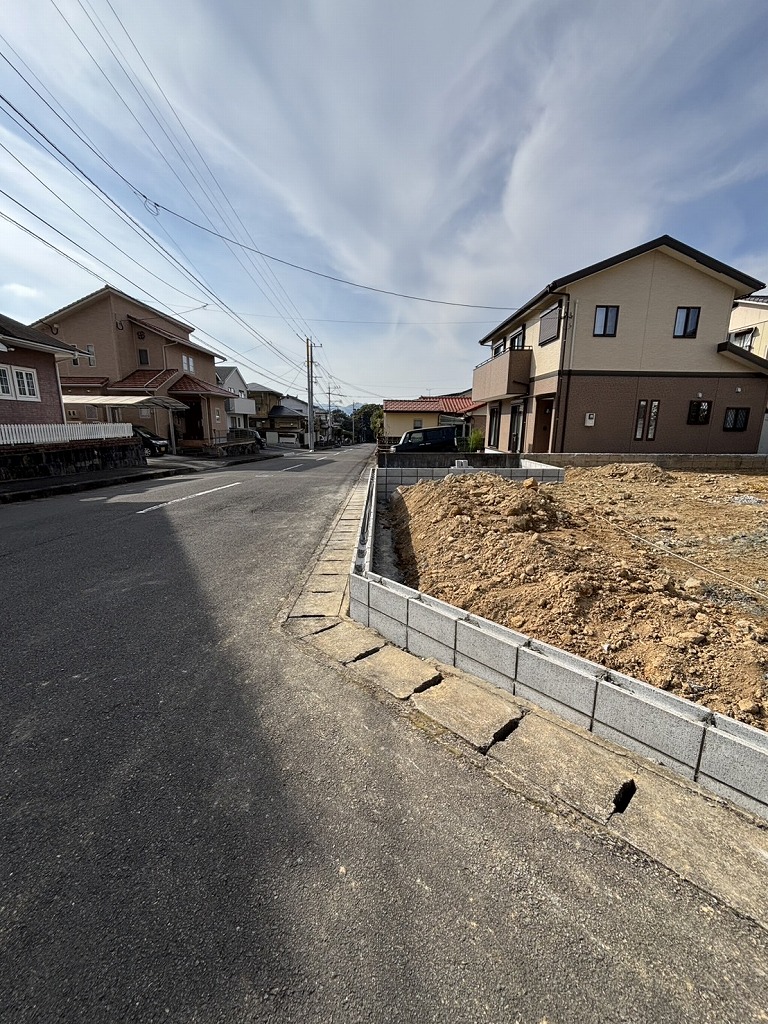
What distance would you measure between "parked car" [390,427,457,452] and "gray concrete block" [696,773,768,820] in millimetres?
15597

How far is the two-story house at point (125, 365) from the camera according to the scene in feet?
72.9

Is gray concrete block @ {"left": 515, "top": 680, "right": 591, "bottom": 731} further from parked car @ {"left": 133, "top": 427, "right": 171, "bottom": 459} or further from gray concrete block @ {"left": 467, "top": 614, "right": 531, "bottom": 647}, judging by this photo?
parked car @ {"left": 133, "top": 427, "right": 171, "bottom": 459}

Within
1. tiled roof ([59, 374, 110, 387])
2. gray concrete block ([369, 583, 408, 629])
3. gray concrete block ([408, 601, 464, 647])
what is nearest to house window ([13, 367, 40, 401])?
tiled roof ([59, 374, 110, 387])

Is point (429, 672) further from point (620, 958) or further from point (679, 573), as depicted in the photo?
point (679, 573)

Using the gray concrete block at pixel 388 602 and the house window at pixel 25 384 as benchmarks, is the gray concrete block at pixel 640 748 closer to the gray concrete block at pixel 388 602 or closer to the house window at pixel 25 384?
the gray concrete block at pixel 388 602

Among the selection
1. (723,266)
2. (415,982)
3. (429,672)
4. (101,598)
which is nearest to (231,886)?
(415,982)

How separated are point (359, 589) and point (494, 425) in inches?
756

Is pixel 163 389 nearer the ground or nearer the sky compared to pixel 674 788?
nearer the sky

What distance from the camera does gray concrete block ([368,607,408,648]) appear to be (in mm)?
3038

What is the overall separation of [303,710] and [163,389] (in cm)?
2450

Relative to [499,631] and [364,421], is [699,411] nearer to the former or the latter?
[499,631]

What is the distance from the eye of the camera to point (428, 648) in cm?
289

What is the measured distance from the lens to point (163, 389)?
75.0ft

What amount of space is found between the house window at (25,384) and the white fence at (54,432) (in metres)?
1.07
